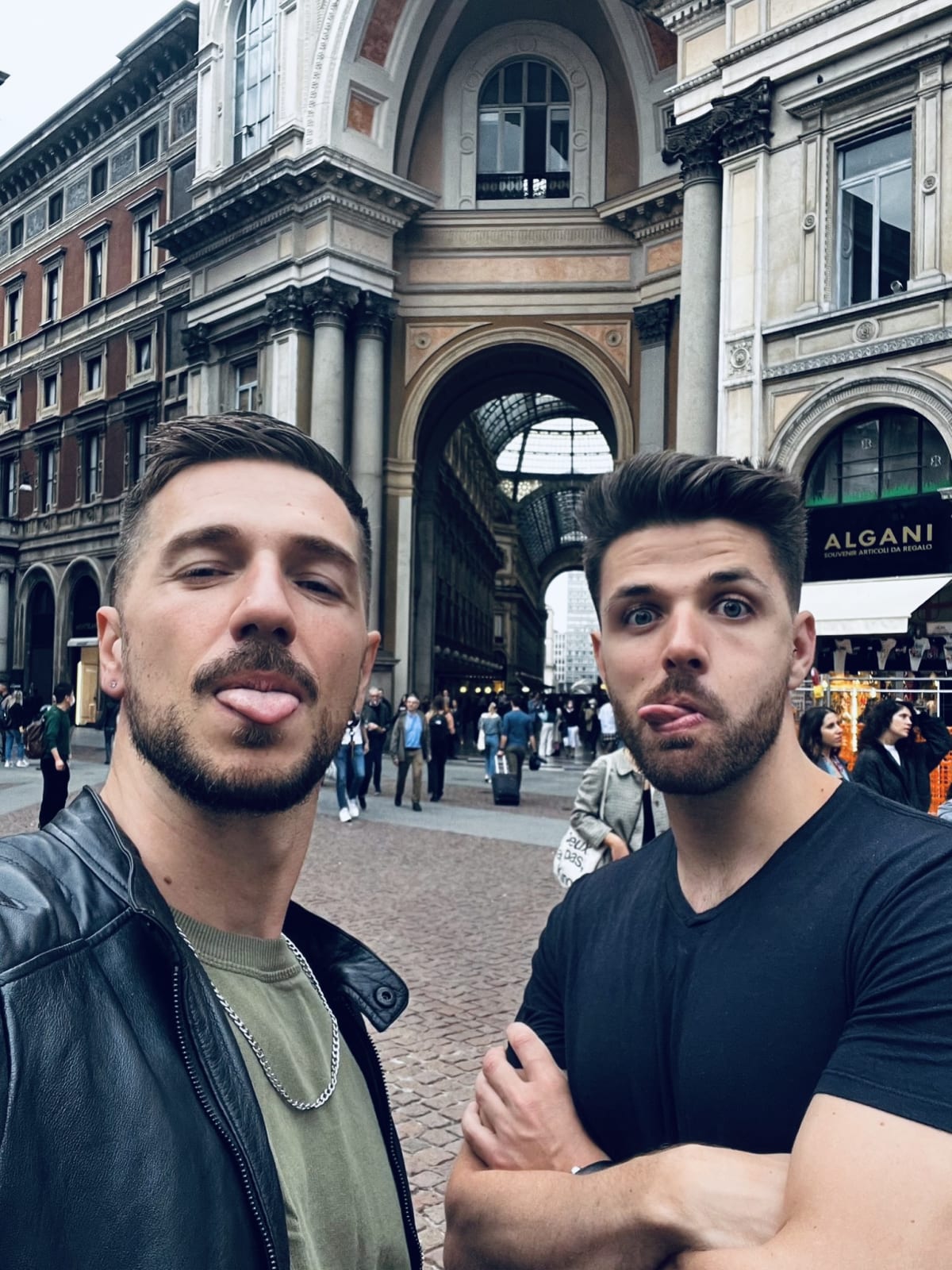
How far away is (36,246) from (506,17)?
2126 cm

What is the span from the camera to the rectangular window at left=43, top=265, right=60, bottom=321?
125ft

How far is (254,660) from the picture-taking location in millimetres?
1528

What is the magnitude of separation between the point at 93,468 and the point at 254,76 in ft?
47.4

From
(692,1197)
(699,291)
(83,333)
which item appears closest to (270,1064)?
(692,1197)

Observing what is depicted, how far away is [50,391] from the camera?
38062mm

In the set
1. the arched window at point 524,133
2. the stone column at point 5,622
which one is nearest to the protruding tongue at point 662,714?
the arched window at point 524,133

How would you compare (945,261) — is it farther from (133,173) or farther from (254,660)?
(133,173)

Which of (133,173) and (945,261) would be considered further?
(133,173)

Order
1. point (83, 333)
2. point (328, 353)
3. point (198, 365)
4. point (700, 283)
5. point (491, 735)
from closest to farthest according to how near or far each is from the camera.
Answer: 1. point (700, 283)
2. point (491, 735)
3. point (328, 353)
4. point (198, 365)
5. point (83, 333)

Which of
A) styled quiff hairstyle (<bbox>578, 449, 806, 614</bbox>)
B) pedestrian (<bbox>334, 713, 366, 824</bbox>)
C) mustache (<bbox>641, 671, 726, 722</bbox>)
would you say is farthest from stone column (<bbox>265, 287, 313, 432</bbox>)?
mustache (<bbox>641, 671, 726, 722</bbox>)

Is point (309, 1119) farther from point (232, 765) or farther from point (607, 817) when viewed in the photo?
point (607, 817)

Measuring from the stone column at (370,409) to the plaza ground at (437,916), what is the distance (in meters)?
8.98

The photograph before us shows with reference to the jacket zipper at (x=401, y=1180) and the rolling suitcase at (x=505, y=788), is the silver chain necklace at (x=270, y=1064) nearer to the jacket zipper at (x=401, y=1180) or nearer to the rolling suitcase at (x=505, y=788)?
the jacket zipper at (x=401, y=1180)

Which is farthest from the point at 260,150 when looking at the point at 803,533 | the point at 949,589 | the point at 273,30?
the point at 803,533
